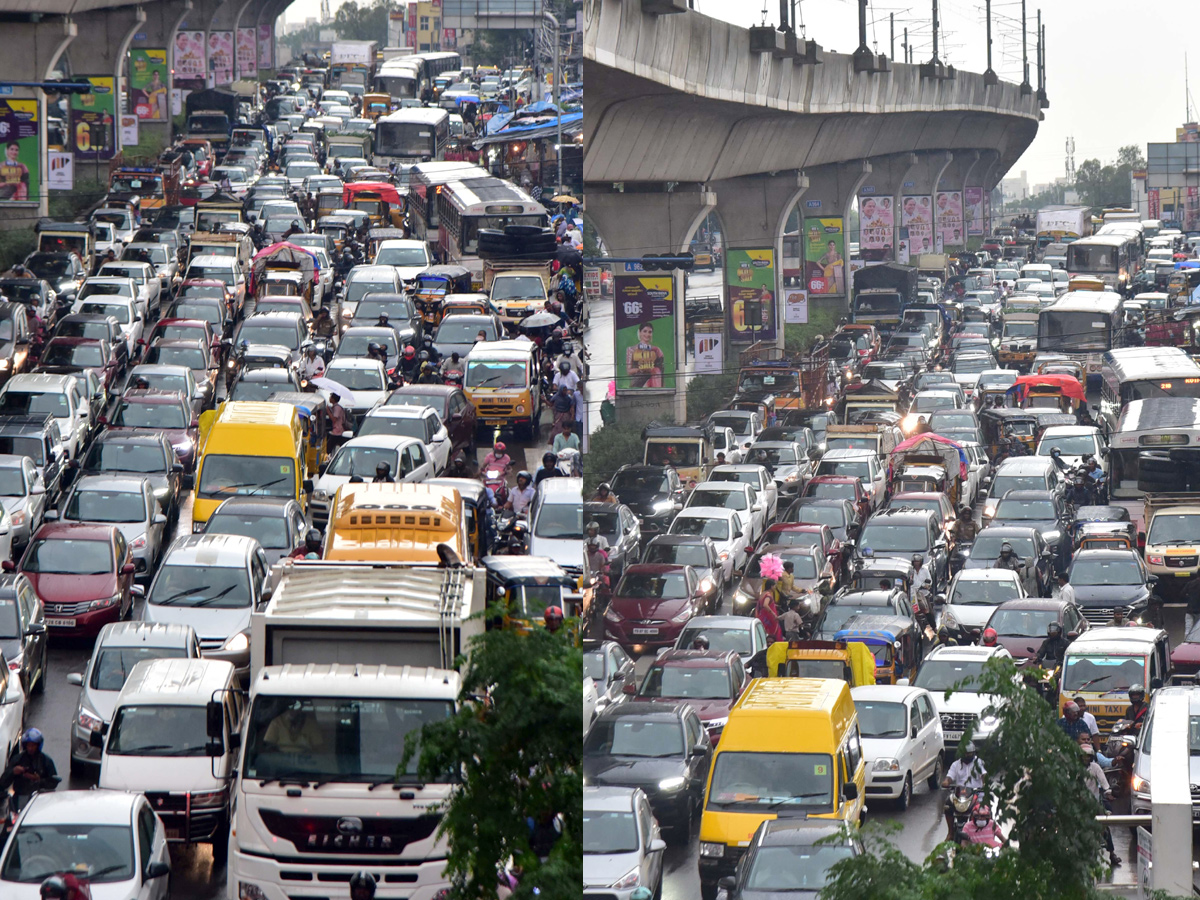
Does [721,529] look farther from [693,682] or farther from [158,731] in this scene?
[158,731]

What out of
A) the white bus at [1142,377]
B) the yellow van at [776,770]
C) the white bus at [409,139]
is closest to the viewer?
the yellow van at [776,770]

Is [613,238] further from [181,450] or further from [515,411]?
[515,411]

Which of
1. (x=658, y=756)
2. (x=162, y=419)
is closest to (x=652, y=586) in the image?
(x=658, y=756)

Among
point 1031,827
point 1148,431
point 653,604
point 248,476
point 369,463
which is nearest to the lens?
point 1031,827

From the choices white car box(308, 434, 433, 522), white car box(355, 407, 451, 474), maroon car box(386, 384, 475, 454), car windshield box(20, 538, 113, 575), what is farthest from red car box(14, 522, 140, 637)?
maroon car box(386, 384, 475, 454)

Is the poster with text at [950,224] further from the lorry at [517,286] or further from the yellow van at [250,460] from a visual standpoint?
the lorry at [517,286]

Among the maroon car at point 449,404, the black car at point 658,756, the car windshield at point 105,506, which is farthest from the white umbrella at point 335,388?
the black car at point 658,756
